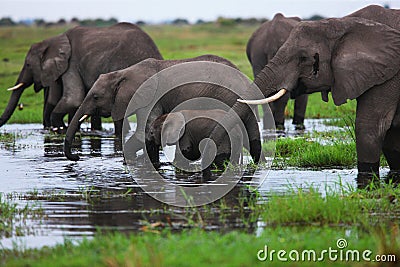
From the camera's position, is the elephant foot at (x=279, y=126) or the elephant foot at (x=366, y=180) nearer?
the elephant foot at (x=366, y=180)

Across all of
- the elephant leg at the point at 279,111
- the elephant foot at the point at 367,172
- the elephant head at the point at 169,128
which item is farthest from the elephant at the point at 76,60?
the elephant foot at the point at 367,172

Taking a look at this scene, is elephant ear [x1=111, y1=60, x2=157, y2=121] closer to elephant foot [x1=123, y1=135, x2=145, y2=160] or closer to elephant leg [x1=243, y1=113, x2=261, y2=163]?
elephant foot [x1=123, y1=135, x2=145, y2=160]

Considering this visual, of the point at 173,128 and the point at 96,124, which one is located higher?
the point at 173,128

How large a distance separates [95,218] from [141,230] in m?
0.77

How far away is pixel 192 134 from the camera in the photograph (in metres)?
10.7

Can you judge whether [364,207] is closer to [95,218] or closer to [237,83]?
[95,218]

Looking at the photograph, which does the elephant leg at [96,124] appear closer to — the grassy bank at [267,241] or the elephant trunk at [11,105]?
the elephant trunk at [11,105]

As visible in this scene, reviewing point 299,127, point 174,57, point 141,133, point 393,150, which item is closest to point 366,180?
point 393,150

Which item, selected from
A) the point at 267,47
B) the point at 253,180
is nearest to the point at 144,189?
the point at 253,180

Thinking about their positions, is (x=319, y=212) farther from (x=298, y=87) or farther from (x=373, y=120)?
(x=298, y=87)

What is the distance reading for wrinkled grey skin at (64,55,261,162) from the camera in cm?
1132

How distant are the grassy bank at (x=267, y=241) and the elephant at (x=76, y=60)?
8424 mm

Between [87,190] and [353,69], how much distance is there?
9.76ft

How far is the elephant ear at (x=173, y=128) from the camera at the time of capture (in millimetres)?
10617
